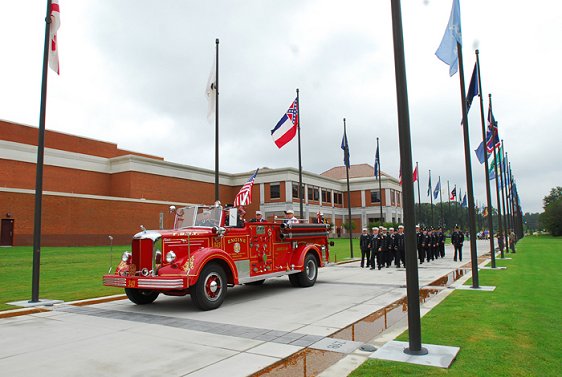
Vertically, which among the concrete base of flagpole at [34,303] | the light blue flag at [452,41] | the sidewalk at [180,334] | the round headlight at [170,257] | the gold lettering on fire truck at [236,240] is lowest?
the sidewalk at [180,334]

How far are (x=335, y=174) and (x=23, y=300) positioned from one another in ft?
268

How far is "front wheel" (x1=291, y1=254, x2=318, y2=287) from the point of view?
13156mm

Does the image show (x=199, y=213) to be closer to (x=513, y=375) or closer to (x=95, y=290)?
(x=95, y=290)

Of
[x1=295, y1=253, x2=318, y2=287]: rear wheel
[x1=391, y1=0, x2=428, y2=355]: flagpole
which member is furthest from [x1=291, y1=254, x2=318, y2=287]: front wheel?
[x1=391, y1=0, x2=428, y2=355]: flagpole

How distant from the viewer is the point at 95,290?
1226 centimetres

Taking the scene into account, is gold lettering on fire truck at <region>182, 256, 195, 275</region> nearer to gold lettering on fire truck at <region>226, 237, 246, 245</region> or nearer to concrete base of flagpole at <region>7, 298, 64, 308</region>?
gold lettering on fire truck at <region>226, 237, 246, 245</region>

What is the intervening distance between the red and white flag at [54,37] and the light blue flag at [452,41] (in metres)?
9.31

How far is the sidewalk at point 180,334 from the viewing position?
550 cm

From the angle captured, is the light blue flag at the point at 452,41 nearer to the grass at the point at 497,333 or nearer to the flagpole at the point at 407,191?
the flagpole at the point at 407,191

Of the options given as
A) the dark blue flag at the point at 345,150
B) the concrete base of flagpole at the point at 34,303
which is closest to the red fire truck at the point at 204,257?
the concrete base of flagpole at the point at 34,303

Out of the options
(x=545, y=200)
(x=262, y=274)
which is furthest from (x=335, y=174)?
(x=262, y=274)

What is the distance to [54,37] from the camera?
11195mm

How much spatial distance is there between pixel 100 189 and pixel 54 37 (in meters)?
42.1

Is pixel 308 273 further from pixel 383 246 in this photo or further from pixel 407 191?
pixel 407 191
